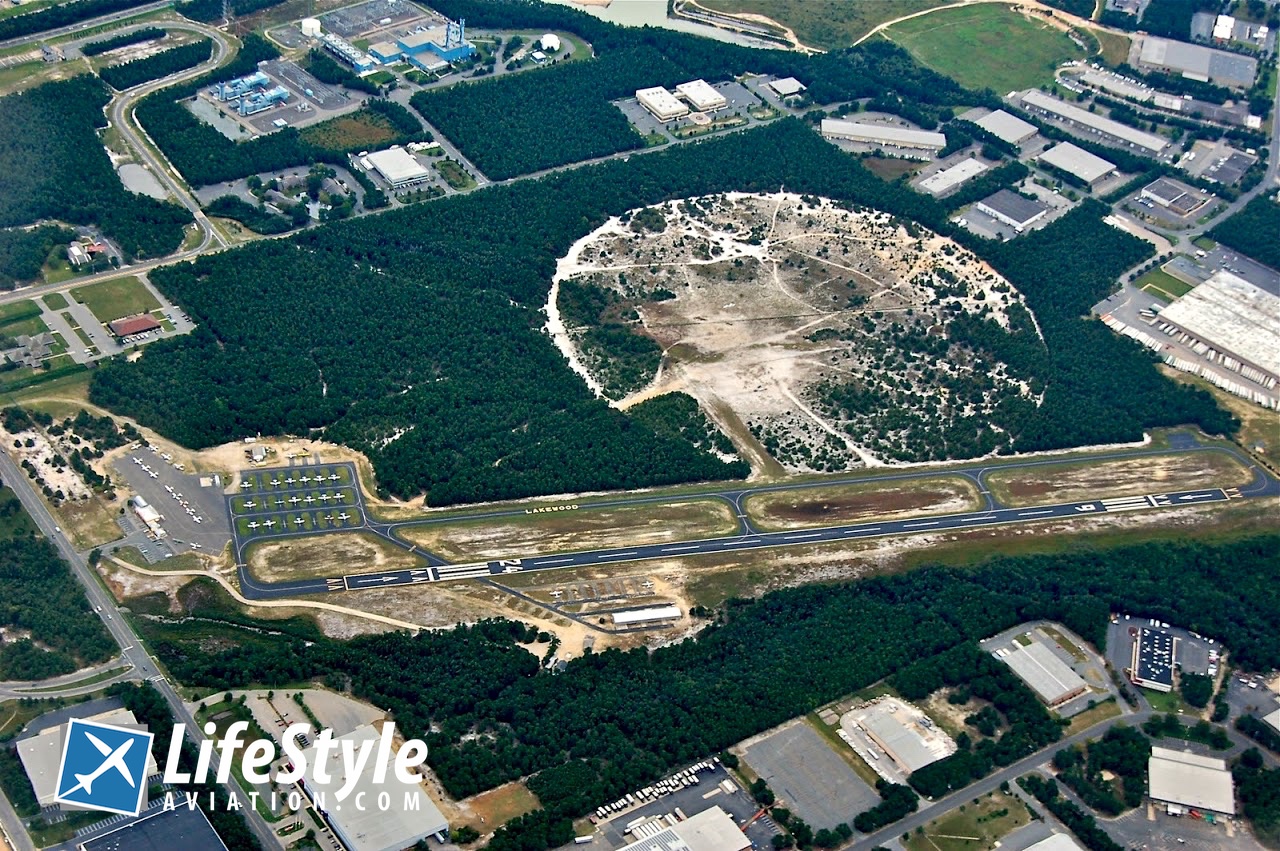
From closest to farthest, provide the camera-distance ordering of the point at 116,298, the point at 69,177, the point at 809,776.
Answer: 1. the point at 809,776
2. the point at 116,298
3. the point at 69,177

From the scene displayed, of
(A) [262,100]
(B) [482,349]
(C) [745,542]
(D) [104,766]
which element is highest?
(A) [262,100]

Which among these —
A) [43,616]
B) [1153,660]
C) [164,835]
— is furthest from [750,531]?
[43,616]

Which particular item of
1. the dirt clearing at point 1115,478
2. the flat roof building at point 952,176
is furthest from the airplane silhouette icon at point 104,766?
the flat roof building at point 952,176

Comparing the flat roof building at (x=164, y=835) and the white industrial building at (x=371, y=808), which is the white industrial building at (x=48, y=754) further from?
the white industrial building at (x=371, y=808)

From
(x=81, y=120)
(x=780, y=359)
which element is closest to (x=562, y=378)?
(x=780, y=359)

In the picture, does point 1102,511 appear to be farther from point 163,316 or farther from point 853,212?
point 163,316

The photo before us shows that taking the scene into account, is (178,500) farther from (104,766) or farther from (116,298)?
(116,298)
